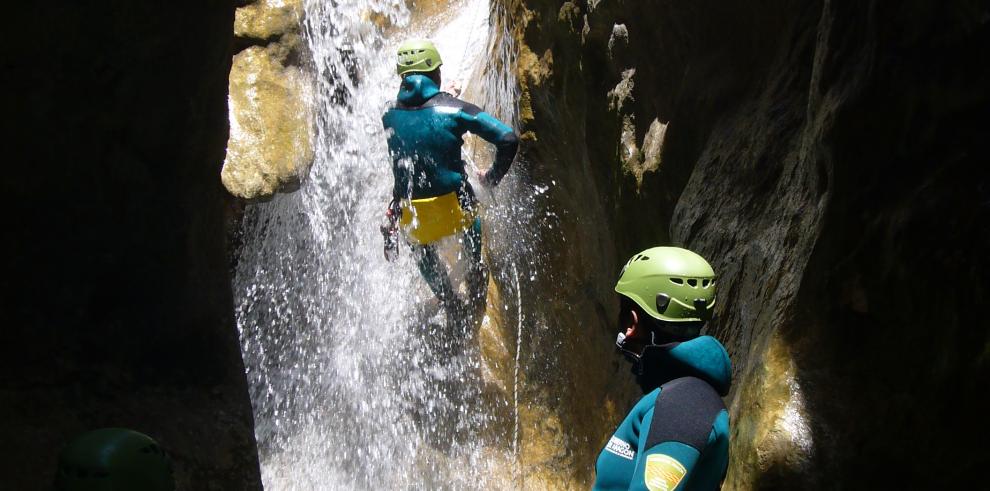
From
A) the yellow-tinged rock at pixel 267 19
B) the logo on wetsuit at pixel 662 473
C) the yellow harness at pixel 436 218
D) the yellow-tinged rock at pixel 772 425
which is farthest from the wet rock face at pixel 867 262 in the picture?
the yellow-tinged rock at pixel 267 19

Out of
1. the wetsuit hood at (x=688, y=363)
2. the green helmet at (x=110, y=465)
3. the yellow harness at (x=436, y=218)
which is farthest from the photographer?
the yellow harness at (x=436, y=218)

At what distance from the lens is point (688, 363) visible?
6.79 feet

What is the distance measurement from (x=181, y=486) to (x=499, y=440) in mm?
3496

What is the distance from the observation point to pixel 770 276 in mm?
2877

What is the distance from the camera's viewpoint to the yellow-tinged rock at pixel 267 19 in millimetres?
6438

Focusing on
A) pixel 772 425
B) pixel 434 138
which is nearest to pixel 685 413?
pixel 772 425

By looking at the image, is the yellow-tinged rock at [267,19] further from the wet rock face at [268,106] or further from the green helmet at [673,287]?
the green helmet at [673,287]

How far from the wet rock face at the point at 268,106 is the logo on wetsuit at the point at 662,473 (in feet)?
15.0

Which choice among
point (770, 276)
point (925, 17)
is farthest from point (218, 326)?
point (925, 17)

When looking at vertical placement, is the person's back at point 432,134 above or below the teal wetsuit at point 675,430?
below

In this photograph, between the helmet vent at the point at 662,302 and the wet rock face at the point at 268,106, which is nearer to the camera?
the helmet vent at the point at 662,302

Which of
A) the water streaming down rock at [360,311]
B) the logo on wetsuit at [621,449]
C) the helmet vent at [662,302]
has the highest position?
the helmet vent at [662,302]

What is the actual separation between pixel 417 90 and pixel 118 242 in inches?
111

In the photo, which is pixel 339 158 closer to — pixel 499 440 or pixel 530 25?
pixel 530 25
